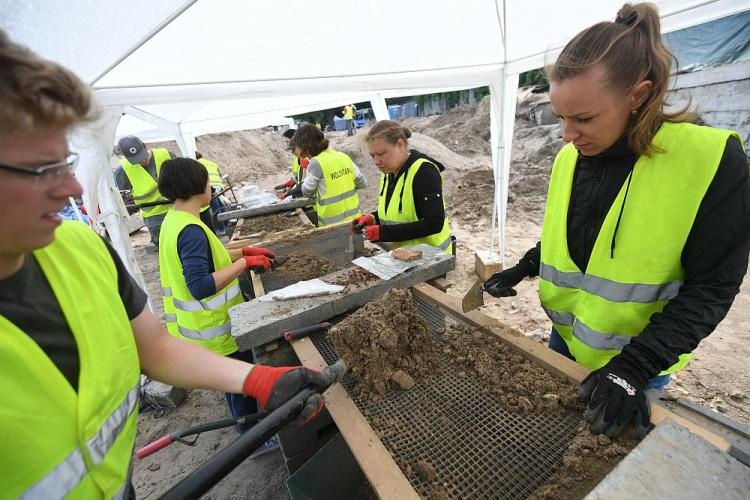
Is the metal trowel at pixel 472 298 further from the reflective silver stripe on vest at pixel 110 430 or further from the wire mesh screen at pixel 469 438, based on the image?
the reflective silver stripe on vest at pixel 110 430

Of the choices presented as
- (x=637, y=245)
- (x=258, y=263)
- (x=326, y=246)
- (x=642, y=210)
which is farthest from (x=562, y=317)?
(x=326, y=246)

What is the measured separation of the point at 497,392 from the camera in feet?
4.49

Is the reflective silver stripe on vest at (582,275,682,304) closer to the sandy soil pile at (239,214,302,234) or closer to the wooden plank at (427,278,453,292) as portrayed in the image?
the wooden plank at (427,278,453,292)

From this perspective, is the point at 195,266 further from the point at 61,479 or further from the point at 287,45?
the point at 287,45

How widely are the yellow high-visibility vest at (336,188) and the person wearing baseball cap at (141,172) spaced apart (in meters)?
3.31

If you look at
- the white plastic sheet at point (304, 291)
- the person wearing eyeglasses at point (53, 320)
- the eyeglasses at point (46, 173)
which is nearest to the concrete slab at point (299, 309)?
the white plastic sheet at point (304, 291)

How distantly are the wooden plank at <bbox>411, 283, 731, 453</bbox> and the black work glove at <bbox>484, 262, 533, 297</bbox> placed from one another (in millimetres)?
182

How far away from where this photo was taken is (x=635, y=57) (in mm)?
1134

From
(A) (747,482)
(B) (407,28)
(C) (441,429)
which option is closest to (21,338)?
(C) (441,429)

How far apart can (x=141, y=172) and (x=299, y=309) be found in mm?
5521

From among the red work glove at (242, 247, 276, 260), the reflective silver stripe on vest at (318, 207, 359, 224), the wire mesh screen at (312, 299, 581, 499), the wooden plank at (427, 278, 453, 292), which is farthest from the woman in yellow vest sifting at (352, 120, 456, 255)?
the reflective silver stripe on vest at (318, 207, 359, 224)

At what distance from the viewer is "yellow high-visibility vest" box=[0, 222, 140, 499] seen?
735 millimetres

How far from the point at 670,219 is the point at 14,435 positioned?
6.32 ft

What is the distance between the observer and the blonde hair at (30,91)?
0.69 metres
